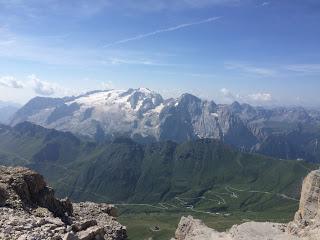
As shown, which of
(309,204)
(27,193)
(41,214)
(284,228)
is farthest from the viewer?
(309,204)

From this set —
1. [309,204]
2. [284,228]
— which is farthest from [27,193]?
[309,204]

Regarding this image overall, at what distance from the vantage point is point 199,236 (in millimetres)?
61625

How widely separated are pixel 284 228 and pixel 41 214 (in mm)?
32206

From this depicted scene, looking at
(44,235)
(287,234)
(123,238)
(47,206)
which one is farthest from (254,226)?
(44,235)

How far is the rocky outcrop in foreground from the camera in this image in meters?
34.8

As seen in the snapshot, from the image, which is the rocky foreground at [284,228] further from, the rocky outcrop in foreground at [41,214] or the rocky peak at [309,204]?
the rocky outcrop in foreground at [41,214]

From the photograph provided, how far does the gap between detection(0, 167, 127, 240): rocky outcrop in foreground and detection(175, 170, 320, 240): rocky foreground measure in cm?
1113

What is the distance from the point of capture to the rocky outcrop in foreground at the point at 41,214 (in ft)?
114

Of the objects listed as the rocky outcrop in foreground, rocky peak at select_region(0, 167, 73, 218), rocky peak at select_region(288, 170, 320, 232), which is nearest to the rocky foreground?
rocky peak at select_region(288, 170, 320, 232)

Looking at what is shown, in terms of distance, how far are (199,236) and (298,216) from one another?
47.7ft

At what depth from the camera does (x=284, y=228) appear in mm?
62344

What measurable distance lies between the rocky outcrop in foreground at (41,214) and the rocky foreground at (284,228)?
1113 cm

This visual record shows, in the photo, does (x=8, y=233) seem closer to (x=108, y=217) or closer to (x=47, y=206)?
(x=47, y=206)

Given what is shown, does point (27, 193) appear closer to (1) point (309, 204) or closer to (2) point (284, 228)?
(2) point (284, 228)
